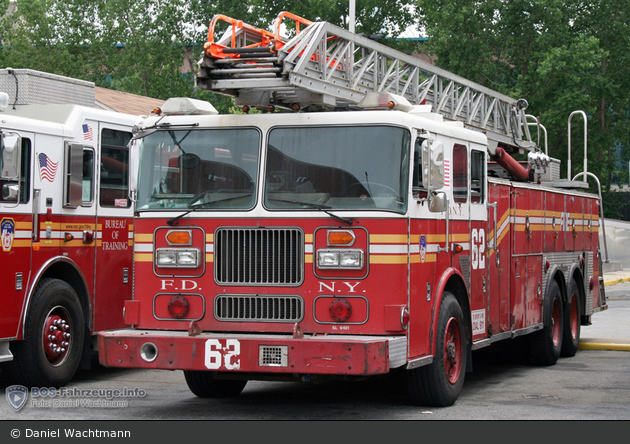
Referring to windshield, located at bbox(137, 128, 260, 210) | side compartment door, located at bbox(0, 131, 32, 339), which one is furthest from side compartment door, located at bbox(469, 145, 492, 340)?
side compartment door, located at bbox(0, 131, 32, 339)

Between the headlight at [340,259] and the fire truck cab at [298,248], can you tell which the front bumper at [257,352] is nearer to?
the fire truck cab at [298,248]

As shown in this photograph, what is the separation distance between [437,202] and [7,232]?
14.0 ft

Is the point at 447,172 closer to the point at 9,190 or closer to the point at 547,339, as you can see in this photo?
the point at 547,339

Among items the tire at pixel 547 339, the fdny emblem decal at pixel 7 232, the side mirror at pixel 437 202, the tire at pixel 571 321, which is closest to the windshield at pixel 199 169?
the side mirror at pixel 437 202

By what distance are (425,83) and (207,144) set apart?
3959mm

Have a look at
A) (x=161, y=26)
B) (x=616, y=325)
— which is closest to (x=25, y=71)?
(x=616, y=325)

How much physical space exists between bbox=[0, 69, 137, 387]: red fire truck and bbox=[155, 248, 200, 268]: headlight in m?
1.89

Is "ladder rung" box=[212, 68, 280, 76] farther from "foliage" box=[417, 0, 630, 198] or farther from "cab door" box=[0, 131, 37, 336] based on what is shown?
"foliage" box=[417, 0, 630, 198]

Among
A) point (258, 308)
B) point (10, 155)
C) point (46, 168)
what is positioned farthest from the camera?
point (46, 168)

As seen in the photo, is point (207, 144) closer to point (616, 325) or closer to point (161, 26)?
point (616, 325)

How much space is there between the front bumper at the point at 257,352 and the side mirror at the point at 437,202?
120cm

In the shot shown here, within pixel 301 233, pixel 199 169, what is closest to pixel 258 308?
pixel 301 233

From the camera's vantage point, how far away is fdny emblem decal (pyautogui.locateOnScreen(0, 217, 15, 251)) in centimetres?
888

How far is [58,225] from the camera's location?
970cm
